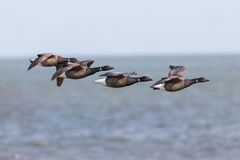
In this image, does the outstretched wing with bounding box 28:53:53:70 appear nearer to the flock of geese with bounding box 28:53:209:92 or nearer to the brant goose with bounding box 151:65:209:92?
the flock of geese with bounding box 28:53:209:92

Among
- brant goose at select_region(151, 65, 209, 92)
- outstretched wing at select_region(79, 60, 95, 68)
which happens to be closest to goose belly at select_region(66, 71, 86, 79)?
outstretched wing at select_region(79, 60, 95, 68)

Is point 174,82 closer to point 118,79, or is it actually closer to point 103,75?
point 118,79

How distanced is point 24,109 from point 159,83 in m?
92.0

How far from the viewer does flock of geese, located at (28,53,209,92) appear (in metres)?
6.76

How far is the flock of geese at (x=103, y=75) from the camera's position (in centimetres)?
676

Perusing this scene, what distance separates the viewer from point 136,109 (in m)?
98.1

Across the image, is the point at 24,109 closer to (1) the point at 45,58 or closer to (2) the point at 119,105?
(2) the point at 119,105

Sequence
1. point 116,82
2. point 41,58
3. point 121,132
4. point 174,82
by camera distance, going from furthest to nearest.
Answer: point 121,132
point 41,58
point 174,82
point 116,82

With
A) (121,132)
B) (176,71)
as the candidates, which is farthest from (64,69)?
(121,132)

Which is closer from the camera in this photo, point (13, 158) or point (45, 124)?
point (13, 158)

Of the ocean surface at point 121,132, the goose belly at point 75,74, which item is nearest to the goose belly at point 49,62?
the goose belly at point 75,74

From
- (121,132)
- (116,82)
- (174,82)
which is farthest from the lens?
(121,132)

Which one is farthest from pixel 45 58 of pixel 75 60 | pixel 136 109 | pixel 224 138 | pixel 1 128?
pixel 136 109

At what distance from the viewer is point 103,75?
671 centimetres
